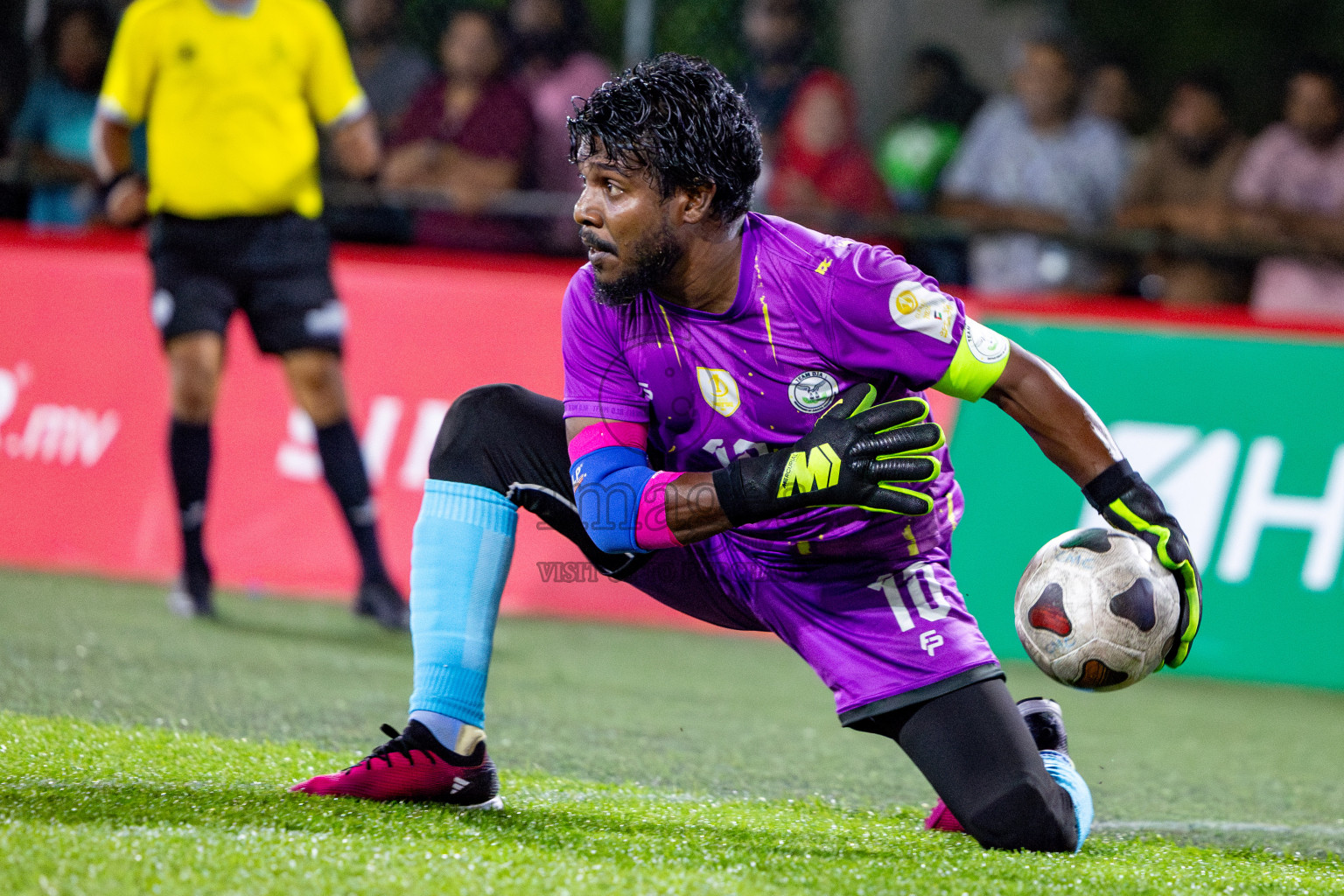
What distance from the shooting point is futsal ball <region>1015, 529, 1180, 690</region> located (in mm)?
3051

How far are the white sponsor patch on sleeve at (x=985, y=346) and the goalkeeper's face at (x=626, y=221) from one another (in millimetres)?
604

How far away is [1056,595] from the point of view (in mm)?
3158

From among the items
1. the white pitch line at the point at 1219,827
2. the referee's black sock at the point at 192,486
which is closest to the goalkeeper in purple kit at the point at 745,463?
the white pitch line at the point at 1219,827

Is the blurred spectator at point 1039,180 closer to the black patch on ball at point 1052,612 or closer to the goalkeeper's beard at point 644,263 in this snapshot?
the black patch on ball at point 1052,612

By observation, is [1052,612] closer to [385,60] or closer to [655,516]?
[655,516]

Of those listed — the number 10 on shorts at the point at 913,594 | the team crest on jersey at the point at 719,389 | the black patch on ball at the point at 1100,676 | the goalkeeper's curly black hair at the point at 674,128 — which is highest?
the goalkeeper's curly black hair at the point at 674,128

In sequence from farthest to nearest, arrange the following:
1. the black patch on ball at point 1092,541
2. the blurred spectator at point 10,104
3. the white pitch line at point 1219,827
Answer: the blurred spectator at point 10,104, the white pitch line at point 1219,827, the black patch on ball at point 1092,541

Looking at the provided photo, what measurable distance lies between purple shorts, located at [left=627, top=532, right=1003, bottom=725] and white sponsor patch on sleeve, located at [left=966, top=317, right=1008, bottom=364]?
54 centimetres

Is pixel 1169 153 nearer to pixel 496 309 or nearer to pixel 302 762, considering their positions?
pixel 496 309

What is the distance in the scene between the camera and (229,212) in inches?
228

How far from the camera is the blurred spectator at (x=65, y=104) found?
305 inches

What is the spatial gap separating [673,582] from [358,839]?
96 cm

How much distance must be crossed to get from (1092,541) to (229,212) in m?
3.77

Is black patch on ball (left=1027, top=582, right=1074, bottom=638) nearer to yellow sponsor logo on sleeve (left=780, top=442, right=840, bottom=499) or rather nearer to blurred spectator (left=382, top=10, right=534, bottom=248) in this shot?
yellow sponsor logo on sleeve (left=780, top=442, right=840, bottom=499)
